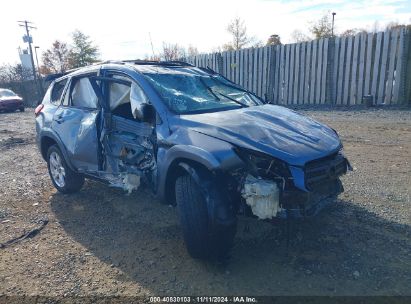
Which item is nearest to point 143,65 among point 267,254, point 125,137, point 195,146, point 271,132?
point 125,137

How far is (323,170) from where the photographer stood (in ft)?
9.82

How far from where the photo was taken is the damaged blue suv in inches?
110

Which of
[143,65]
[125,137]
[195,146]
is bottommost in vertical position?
[125,137]

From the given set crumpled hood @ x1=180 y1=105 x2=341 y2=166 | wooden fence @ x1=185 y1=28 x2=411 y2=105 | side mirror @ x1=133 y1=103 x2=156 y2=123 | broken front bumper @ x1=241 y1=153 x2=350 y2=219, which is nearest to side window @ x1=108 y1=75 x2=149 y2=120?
side mirror @ x1=133 y1=103 x2=156 y2=123

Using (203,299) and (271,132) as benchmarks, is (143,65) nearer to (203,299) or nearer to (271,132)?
(271,132)

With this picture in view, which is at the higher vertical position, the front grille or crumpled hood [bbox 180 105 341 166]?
crumpled hood [bbox 180 105 341 166]

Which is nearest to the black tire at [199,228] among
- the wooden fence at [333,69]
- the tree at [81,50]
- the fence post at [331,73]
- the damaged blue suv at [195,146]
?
the damaged blue suv at [195,146]

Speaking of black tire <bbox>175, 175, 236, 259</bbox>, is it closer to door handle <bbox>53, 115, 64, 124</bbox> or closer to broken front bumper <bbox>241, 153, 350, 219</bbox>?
broken front bumper <bbox>241, 153, 350, 219</bbox>

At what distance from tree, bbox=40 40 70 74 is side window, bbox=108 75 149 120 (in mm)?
43313

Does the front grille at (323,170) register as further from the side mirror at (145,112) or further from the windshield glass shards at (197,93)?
the side mirror at (145,112)

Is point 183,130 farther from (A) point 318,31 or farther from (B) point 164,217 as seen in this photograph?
(A) point 318,31

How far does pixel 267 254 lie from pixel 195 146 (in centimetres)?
126

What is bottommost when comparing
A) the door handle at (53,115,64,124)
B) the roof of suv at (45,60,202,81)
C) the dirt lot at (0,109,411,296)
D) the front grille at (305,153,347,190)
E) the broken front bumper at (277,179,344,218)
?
the dirt lot at (0,109,411,296)

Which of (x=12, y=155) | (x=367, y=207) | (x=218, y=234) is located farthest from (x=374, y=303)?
(x=12, y=155)
